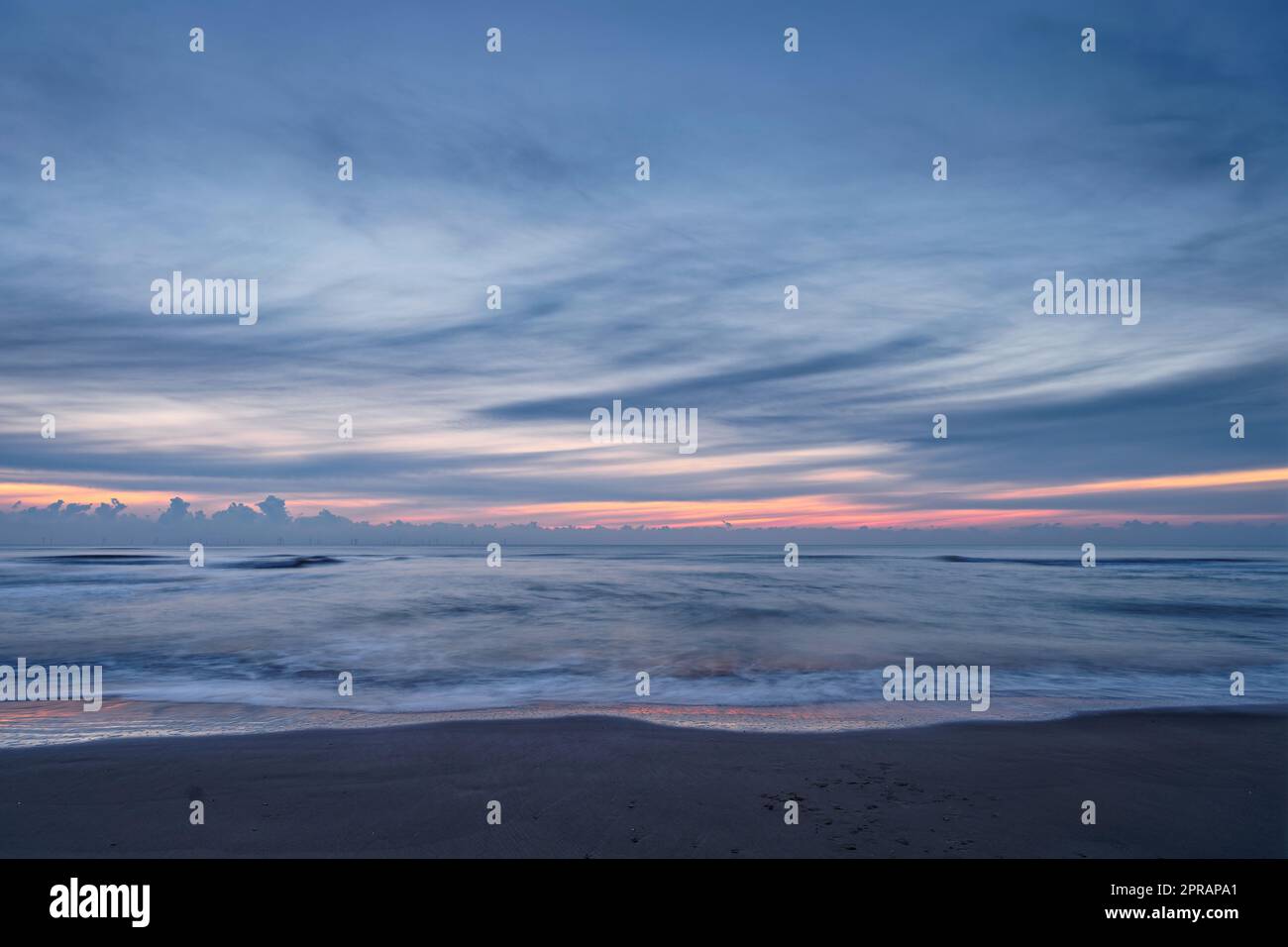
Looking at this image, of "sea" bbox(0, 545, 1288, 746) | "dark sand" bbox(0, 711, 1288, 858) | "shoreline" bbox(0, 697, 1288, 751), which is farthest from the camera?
"sea" bbox(0, 545, 1288, 746)

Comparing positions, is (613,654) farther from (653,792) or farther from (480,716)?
(653,792)

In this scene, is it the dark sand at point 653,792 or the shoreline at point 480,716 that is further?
the shoreline at point 480,716

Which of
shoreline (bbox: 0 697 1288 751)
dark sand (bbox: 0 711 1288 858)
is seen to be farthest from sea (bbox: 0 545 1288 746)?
dark sand (bbox: 0 711 1288 858)

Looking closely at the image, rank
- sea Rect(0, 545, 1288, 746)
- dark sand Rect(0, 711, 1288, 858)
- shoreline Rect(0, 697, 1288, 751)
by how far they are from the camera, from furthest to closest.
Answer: sea Rect(0, 545, 1288, 746) → shoreline Rect(0, 697, 1288, 751) → dark sand Rect(0, 711, 1288, 858)

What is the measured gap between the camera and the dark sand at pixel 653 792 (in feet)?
15.6

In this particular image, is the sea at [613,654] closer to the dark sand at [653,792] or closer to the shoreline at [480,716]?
the shoreline at [480,716]

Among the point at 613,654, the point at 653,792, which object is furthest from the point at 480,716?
the point at 613,654

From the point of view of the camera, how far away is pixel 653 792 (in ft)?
18.2

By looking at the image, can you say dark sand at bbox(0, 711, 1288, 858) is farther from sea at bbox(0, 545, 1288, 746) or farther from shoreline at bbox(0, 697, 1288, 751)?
sea at bbox(0, 545, 1288, 746)

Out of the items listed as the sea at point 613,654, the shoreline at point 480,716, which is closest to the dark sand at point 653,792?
the shoreline at point 480,716

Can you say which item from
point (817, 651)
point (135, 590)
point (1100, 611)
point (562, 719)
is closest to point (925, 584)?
point (1100, 611)

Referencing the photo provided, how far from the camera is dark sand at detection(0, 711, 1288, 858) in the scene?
4746 millimetres

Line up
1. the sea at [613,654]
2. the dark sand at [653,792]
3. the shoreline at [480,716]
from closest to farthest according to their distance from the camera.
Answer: the dark sand at [653,792], the shoreline at [480,716], the sea at [613,654]
